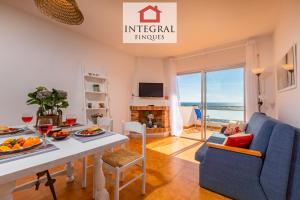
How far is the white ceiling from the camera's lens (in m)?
2.23

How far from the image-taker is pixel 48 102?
5.27ft

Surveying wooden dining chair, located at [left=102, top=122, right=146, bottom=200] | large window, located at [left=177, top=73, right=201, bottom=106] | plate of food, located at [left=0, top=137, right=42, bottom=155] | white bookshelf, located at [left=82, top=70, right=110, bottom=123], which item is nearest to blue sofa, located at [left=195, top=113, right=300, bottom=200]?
wooden dining chair, located at [left=102, top=122, right=146, bottom=200]

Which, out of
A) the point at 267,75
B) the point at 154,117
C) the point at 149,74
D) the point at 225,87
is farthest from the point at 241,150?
the point at 149,74

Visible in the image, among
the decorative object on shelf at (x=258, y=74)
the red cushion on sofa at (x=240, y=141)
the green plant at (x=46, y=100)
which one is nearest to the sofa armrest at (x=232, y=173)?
the red cushion on sofa at (x=240, y=141)

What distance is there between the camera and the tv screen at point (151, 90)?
15.1 feet

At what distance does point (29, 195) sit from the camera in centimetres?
172

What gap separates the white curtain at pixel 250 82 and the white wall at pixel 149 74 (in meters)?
2.18

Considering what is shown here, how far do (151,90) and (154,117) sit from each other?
2.94 feet

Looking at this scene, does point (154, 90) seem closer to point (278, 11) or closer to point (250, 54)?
point (250, 54)

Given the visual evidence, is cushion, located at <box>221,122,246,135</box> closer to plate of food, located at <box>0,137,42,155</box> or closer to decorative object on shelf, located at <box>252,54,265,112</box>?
decorative object on shelf, located at <box>252,54,265,112</box>

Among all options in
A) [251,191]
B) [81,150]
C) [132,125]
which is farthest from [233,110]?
[81,150]

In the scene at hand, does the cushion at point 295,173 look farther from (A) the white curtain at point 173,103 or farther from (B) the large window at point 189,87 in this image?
(A) the white curtain at point 173,103

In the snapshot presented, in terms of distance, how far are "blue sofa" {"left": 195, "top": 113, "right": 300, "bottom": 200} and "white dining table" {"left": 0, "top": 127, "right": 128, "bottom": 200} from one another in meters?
1.22

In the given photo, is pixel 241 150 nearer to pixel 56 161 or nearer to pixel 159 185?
pixel 159 185
